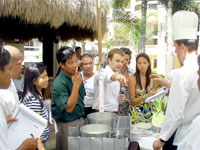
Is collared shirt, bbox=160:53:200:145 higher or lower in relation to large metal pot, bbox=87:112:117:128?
higher

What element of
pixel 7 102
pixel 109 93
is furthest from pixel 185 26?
pixel 7 102

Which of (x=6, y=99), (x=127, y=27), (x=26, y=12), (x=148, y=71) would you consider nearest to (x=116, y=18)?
(x=127, y=27)

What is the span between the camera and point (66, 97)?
181 cm

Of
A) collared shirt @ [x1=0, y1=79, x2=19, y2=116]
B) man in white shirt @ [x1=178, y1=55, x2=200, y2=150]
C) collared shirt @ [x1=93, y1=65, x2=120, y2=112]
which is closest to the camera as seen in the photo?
man in white shirt @ [x1=178, y1=55, x2=200, y2=150]

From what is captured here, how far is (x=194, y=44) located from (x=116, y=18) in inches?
367

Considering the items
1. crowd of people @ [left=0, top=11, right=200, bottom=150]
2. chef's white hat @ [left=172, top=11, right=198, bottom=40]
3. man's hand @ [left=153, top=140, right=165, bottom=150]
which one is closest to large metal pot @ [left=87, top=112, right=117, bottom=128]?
crowd of people @ [left=0, top=11, right=200, bottom=150]

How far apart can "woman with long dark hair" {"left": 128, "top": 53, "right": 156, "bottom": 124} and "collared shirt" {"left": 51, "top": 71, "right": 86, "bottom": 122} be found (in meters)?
0.79

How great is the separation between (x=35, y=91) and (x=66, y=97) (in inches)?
11.8

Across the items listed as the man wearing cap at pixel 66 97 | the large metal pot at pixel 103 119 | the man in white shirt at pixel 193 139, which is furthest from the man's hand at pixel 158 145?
the man wearing cap at pixel 66 97

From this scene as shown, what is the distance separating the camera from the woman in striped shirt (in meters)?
1.77

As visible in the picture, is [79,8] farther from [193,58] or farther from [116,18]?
[116,18]

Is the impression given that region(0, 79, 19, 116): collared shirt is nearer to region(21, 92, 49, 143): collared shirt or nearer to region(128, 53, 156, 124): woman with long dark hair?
region(21, 92, 49, 143): collared shirt

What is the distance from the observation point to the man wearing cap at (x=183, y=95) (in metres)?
1.48

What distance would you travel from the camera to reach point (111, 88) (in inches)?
95.1
